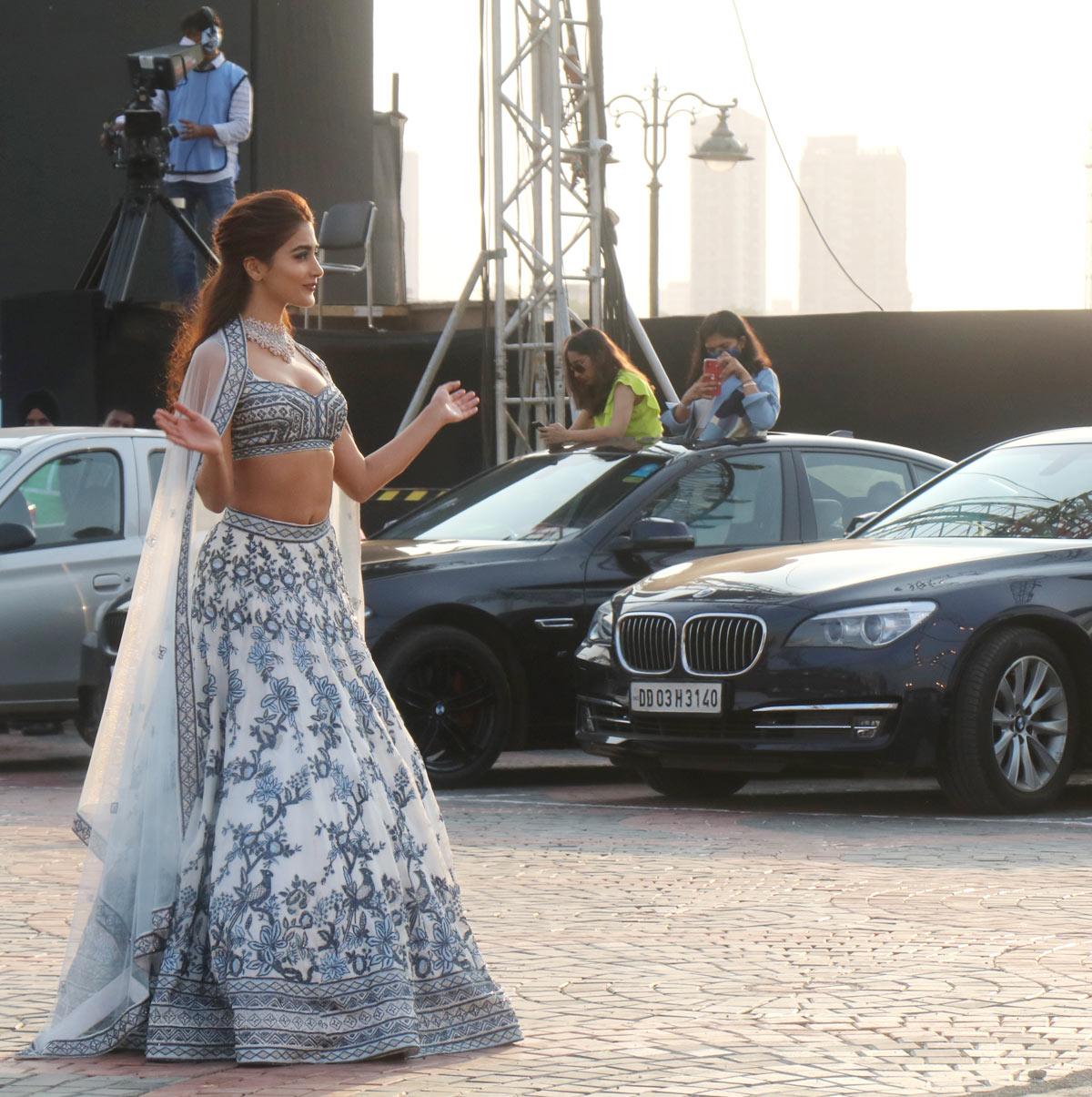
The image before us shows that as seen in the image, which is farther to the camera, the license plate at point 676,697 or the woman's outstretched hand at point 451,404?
the license plate at point 676,697

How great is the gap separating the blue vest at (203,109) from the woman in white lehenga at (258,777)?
11.9m

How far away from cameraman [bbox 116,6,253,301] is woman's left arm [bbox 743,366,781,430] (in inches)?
218

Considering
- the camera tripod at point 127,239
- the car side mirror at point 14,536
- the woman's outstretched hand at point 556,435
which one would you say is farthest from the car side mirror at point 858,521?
the camera tripod at point 127,239

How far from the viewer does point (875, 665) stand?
29.4 feet

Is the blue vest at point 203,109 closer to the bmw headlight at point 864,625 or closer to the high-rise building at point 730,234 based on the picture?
the bmw headlight at point 864,625

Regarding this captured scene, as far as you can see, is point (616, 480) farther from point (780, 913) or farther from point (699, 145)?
point (699, 145)

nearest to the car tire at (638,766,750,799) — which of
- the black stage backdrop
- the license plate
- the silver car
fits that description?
the license plate

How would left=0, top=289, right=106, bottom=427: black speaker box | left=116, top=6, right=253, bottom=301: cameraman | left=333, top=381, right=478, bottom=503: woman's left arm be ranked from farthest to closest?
1. left=0, top=289, right=106, bottom=427: black speaker box
2. left=116, top=6, right=253, bottom=301: cameraman
3. left=333, top=381, right=478, bottom=503: woman's left arm

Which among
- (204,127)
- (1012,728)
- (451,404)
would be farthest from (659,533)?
(204,127)

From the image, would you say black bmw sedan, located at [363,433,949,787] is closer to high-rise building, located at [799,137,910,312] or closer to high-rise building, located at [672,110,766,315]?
high-rise building, located at [799,137,910,312]

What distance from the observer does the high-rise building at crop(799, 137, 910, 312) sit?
473ft

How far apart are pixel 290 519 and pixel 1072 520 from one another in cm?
546

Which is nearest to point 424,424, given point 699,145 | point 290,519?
point 290,519

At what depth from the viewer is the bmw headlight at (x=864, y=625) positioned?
900 centimetres
